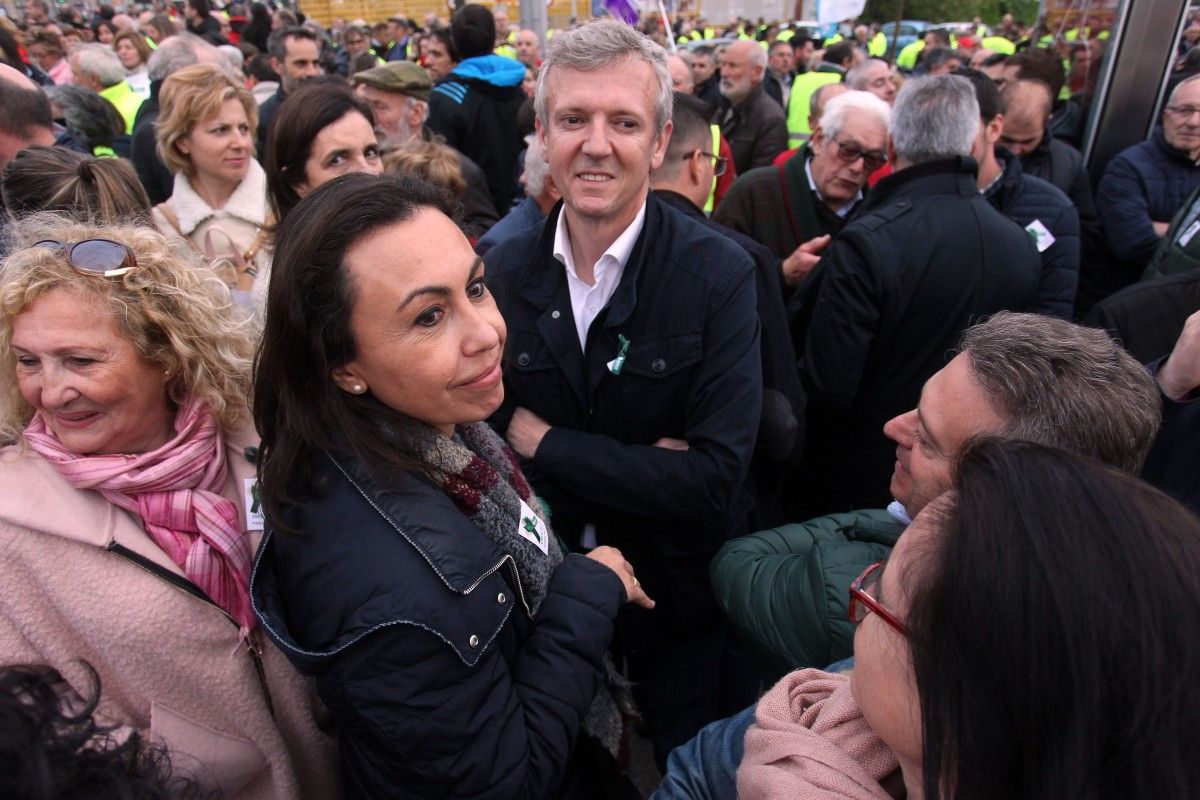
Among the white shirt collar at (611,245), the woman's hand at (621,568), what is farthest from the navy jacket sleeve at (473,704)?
the white shirt collar at (611,245)

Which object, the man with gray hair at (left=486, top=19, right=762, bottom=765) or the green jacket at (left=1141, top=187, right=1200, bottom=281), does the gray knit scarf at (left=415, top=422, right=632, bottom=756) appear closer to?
the man with gray hair at (left=486, top=19, right=762, bottom=765)

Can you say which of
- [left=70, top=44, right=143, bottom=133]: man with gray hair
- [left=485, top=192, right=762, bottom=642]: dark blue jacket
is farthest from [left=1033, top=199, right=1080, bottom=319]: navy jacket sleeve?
[left=70, top=44, right=143, bottom=133]: man with gray hair

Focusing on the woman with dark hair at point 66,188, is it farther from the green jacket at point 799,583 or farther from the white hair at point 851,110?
the white hair at point 851,110

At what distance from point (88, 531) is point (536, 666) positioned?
834 mm

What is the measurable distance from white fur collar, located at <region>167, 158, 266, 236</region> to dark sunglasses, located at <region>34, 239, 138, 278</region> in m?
1.61

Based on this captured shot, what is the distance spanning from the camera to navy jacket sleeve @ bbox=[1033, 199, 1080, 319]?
133 inches

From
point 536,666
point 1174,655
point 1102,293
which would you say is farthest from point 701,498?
point 1102,293

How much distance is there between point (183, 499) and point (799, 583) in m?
1.25

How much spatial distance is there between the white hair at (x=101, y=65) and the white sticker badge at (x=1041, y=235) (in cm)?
689

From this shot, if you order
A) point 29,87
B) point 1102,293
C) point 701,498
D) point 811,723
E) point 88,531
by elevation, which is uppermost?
point 29,87

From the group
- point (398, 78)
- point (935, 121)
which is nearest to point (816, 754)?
point (935, 121)

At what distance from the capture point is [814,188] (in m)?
3.49

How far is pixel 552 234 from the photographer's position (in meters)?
2.09

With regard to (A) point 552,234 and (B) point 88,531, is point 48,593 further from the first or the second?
(A) point 552,234
